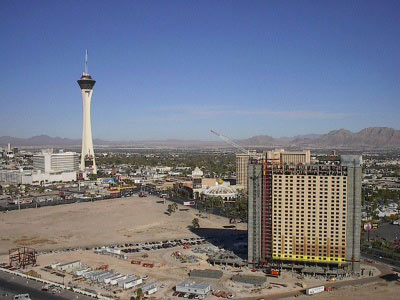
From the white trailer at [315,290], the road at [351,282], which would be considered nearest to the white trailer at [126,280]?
the road at [351,282]

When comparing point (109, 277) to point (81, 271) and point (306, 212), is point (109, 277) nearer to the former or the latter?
point (81, 271)

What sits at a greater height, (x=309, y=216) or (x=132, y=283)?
(x=309, y=216)

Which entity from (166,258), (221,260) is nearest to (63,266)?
(166,258)

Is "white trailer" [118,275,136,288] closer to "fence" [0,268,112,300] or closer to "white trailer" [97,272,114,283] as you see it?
"white trailer" [97,272,114,283]

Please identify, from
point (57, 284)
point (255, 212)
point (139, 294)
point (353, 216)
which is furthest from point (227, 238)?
point (57, 284)

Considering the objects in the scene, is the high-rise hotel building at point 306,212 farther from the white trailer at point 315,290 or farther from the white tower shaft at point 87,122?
the white tower shaft at point 87,122

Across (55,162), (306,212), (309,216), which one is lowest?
(309,216)

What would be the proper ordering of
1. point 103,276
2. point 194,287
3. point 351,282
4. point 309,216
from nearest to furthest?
point 194,287
point 351,282
point 103,276
point 309,216
